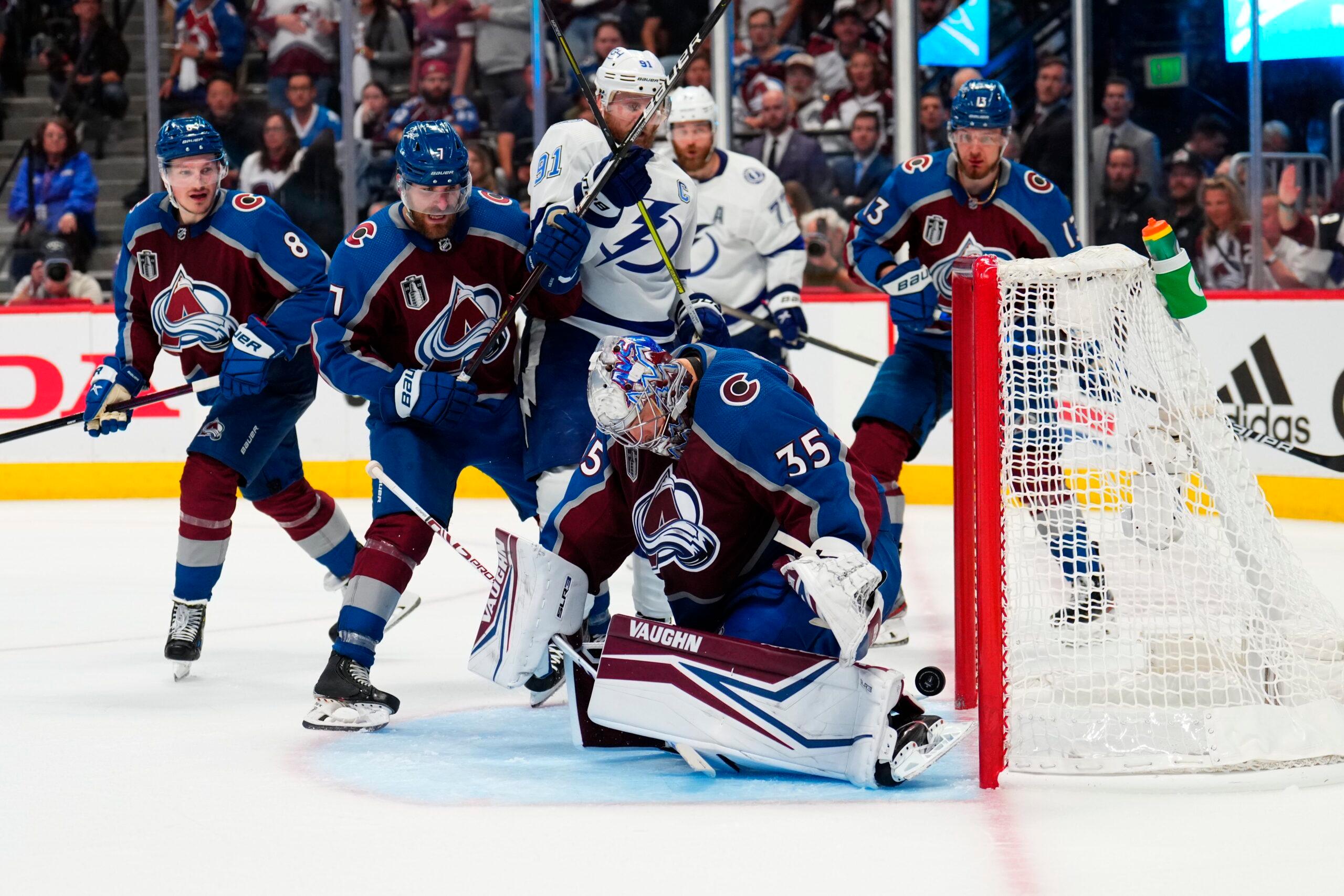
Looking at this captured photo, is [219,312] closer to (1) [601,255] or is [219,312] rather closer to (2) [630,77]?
(1) [601,255]

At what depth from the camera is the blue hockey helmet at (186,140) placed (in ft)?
12.6

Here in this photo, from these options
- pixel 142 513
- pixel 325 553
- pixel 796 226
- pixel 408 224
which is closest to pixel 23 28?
pixel 142 513

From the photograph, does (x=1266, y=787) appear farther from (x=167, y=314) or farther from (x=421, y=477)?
(x=167, y=314)

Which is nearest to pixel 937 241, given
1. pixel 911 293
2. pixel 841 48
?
pixel 911 293

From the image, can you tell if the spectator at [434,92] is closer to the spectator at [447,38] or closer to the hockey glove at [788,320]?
the spectator at [447,38]

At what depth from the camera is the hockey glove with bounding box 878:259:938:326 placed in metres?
4.29

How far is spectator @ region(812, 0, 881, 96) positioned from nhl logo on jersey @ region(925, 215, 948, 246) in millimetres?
3542

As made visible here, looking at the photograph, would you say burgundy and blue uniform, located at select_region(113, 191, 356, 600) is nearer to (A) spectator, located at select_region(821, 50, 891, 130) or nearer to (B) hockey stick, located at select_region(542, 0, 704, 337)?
(B) hockey stick, located at select_region(542, 0, 704, 337)

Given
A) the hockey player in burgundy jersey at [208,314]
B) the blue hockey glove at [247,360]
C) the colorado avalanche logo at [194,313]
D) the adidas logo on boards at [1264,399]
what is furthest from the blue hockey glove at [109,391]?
the adidas logo on boards at [1264,399]

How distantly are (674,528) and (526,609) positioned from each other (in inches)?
11.9

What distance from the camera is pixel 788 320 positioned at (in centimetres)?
541

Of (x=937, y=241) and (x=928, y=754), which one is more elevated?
(x=937, y=241)

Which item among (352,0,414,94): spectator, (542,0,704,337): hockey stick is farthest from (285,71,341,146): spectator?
(542,0,704,337): hockey stick

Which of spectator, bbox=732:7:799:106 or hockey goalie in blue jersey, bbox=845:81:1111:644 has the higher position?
spectator, bbox=732:7:799:106
